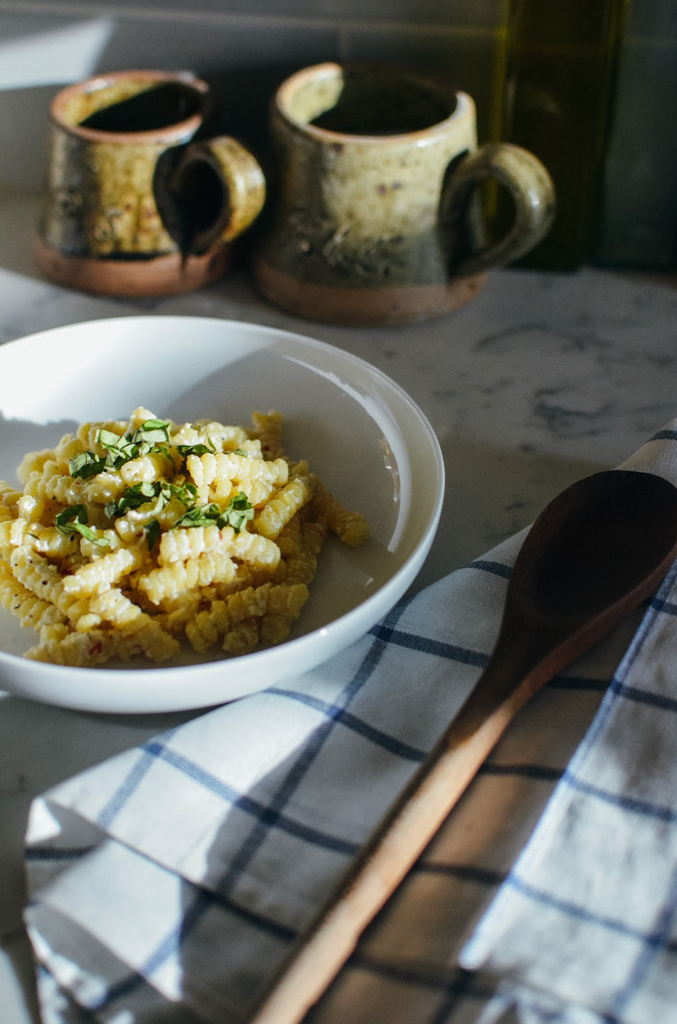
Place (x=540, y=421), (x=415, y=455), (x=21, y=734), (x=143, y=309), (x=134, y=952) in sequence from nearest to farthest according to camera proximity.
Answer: (x=134, y=952) → (x=21, y=734) → (x=415, y=455) → (x=540, y=421) → (x=143, y=309)

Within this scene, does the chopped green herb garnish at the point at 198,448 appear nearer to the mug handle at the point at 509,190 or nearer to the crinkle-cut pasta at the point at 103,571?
the crinkle-cut pasta at the point at 103,571

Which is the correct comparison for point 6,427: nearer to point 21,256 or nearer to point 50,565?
point 50,565

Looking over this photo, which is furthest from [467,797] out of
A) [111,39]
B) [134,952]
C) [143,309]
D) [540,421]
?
[111,39]

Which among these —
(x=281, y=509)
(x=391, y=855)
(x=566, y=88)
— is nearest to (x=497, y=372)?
(x=566, y=88)

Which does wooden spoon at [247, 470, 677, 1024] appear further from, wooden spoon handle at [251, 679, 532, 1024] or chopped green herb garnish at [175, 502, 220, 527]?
chopped green herb garnish at [175, 502, 220, 527]

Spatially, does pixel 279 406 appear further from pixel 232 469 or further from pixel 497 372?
pixel 497 372

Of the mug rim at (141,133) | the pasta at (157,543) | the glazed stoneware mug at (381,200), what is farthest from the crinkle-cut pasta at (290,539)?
the mug rim at (141,133)

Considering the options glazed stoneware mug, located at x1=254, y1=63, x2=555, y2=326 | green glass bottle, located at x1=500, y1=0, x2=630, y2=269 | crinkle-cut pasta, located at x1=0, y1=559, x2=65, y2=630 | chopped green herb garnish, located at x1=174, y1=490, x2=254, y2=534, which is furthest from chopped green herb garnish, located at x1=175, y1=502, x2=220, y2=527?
green glass bottle, located at x1=500, y1=0, x2=630, y2=269
